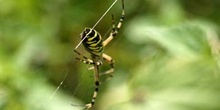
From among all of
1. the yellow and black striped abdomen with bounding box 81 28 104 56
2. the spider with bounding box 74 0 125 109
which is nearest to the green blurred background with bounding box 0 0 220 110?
the spider with bounding box 74 0 125 109

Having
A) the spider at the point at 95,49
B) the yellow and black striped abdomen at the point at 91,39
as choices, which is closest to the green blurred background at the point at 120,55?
the spider at the point at 95,49

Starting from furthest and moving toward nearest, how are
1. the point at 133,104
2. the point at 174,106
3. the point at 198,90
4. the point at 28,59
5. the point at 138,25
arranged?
the point at 138,25 → the point at 28,59 → the point at 133,104 → the point at 174,106 → the point at 198,90

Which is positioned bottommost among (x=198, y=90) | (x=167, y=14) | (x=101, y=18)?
(x=198, y=90)

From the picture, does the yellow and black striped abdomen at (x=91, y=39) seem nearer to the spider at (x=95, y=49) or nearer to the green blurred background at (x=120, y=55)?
the spider at (x=95, y=49)

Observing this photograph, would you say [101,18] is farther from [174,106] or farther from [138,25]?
[174,106]

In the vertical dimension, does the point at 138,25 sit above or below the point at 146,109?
above

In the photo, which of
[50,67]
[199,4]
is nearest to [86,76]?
[50,67]

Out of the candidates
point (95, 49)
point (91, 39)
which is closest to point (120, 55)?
point (95, 49)

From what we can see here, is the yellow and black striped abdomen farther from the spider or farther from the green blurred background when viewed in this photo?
the green blurred background
